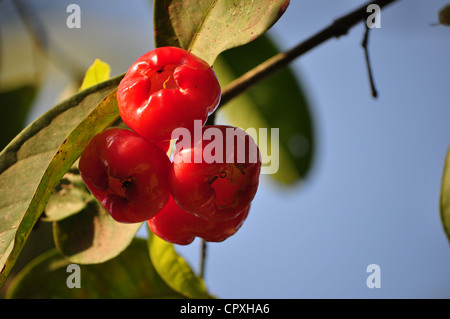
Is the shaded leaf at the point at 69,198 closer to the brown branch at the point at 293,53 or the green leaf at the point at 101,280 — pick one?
the green leaf at the point at 101,280

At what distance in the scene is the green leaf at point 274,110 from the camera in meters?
2.29

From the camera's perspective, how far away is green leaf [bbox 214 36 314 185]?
229cm

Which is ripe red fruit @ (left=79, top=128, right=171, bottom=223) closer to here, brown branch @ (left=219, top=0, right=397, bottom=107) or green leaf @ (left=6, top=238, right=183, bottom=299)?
brown branch @ (left=219, top=0, right=397, bottom=107)

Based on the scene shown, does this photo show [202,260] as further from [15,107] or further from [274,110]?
[15,107]

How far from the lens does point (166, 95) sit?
95 centimetres

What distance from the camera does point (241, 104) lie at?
7.90 feet

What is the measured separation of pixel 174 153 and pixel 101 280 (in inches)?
32.4

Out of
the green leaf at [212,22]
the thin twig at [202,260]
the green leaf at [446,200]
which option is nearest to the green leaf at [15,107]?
the thin twig at [202,260]

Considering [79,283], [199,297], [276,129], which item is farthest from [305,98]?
[79,283]

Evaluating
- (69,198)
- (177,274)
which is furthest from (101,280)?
(69,198)

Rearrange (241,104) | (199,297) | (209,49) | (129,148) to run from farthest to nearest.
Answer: (241,104) < (199,297) < (209,49) < (129,148)

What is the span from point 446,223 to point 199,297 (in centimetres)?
78

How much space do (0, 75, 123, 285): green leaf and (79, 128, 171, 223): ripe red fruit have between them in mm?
43
